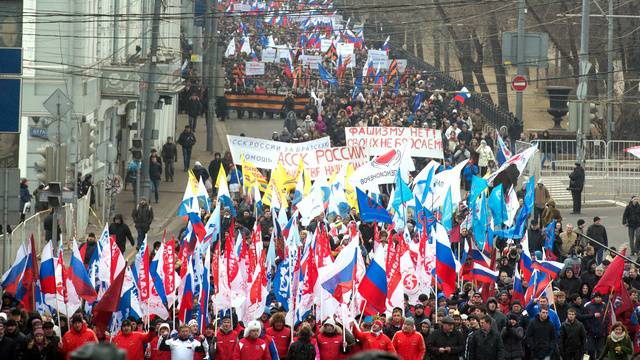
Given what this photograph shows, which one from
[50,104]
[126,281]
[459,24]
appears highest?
[459,24]

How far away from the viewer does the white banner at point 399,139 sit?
3288 centimetres

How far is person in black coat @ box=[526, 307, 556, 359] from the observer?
59.0ft

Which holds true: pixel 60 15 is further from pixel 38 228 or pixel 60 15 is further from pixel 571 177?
pixel 571 177

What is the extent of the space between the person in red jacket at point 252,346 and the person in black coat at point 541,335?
3443mm

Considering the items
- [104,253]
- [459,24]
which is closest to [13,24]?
→ [104,253]

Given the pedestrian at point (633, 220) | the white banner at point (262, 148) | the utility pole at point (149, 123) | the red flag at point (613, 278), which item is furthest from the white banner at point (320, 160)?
the red flag at point (613, 278)

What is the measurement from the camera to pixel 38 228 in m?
Result: 27.7

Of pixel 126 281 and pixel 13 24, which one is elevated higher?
pixel 13 24

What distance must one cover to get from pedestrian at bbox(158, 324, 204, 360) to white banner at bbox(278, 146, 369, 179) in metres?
13.5

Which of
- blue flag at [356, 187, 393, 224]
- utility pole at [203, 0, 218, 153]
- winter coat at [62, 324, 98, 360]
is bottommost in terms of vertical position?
winter coat at [62, 324, 98, 360]

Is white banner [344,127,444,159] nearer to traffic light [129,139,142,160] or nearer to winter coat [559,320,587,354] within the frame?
traffic light [129,139,142,160]

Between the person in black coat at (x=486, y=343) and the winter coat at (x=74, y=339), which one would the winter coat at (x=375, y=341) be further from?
the winter coat at (x=74, y=339)

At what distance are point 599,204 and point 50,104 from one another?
17.0 meters

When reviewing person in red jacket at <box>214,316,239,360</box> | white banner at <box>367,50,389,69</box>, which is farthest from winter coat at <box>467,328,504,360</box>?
white banner at <box>367,50,389,69</box>
